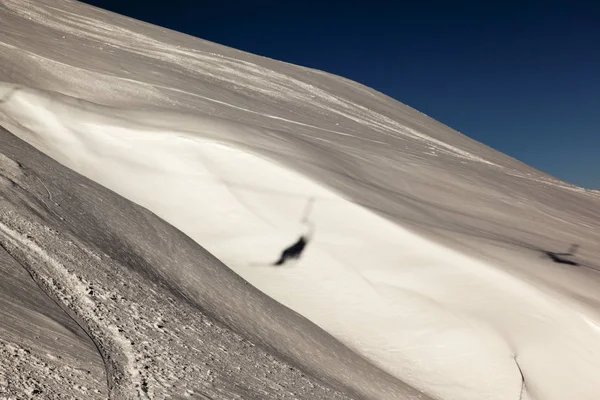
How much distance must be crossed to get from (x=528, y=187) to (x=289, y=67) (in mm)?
3695

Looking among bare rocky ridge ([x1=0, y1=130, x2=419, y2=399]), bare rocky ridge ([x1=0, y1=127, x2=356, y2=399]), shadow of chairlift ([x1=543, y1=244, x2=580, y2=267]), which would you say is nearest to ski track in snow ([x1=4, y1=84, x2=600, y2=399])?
bare rocky ridge ([x1=0, y1=130, x2=419, y2=399])

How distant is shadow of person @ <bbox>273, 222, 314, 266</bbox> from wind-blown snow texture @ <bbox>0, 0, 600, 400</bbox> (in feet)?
0.18

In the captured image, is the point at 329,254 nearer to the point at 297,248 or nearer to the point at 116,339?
the point at 297,248

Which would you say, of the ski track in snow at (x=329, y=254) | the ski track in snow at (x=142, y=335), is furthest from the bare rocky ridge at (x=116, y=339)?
the ski track in snow at (x=329, y=254)

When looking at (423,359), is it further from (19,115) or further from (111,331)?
(19,115)

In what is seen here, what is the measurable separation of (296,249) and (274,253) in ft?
0.44

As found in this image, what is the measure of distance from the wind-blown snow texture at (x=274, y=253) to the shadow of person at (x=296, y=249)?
55 mm

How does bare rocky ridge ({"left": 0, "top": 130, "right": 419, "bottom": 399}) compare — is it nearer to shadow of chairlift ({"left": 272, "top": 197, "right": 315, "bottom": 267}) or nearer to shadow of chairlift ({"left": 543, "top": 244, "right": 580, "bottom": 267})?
shadow of chairlift ({"left": 272, "top": 197, "right": 315, "bottom": 267})

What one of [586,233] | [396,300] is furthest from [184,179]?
[586,233]

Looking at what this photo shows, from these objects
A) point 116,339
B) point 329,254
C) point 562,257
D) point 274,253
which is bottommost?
point 116,339

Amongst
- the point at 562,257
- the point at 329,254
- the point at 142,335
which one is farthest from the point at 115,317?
the point at 562,257

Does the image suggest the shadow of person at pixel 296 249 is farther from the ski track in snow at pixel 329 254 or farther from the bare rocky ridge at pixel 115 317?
the bare rocky ridge at pixel 115 317

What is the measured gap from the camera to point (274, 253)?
4.06m

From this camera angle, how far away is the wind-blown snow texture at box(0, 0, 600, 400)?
9.11 feet
